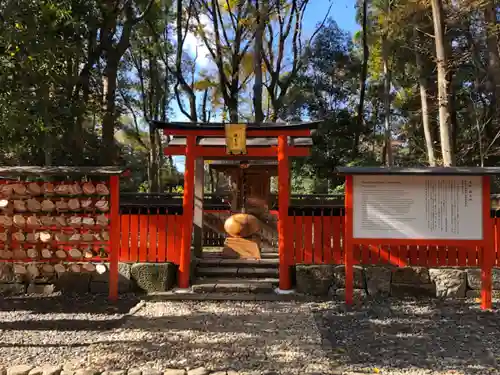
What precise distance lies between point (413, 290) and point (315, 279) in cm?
156

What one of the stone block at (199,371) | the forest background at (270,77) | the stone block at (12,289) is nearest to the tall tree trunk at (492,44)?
the forest background at (270,77)

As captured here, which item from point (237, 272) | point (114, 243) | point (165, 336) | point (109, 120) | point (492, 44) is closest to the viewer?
point (165, 336)

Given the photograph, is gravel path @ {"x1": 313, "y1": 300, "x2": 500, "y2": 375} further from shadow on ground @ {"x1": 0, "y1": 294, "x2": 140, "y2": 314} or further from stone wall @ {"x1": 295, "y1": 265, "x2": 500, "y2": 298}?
shadow on ground @ {"x1": 0, "y1": 294, "x2": 140, "y2": 314}

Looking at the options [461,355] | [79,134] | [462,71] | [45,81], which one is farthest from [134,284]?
[462,71]

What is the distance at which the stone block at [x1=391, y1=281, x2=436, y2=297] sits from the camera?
6652 millimetres

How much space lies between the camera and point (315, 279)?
6785mm

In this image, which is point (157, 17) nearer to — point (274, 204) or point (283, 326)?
point (274, 204)

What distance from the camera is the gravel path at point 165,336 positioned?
3936 mm

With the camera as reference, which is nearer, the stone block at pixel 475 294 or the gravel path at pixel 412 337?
the gravel path at pixel 412 337

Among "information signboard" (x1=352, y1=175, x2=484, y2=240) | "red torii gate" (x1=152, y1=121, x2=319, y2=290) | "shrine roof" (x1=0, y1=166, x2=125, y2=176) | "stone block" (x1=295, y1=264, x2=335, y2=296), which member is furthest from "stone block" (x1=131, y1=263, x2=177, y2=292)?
"information signboard" (x1=352, y1=175, x2=484, y2=240)

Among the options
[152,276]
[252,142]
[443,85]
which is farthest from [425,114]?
[152,276]

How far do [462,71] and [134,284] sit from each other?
16218 millimetres

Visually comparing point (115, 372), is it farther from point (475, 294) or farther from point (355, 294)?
point (475, 294)

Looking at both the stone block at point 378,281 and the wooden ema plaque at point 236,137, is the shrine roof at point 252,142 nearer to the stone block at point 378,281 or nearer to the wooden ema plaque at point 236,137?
the wooden ema plaque at point 236,137
